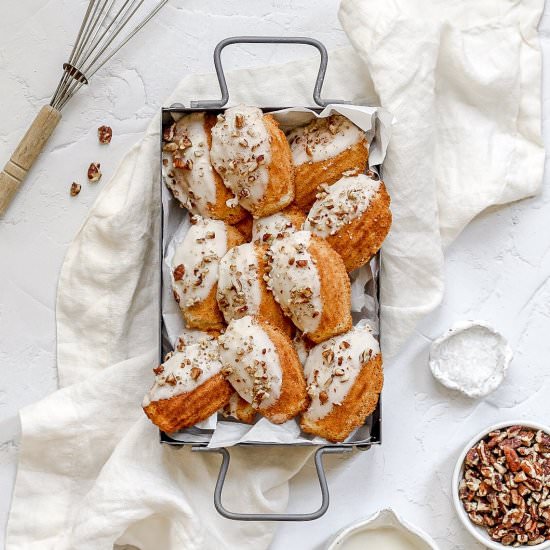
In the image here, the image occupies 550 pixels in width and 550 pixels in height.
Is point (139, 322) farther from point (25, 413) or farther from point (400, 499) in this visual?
point (400, 499)

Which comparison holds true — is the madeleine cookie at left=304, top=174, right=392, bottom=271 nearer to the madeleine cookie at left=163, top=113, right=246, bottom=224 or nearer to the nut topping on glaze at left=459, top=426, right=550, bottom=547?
the madeleine cookie at left=163, top=113, right=246, bottom=224

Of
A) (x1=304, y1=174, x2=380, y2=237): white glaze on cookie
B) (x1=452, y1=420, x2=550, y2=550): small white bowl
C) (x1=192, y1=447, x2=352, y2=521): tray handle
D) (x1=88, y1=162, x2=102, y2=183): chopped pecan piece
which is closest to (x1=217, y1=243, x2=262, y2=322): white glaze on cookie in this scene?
(x1=304, y1=174, x2=380, y2=237): white glaze on cookie

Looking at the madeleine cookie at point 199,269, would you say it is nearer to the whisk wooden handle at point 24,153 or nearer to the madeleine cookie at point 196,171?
the madeleine cookie at point 196,171

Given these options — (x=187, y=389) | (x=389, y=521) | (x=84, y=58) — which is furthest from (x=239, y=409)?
(x=84, y=58)

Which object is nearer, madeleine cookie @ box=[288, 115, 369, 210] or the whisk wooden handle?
madeleine cookie @ box=[288, 115, 369, 210]

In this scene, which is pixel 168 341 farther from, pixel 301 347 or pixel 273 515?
pixel 273 515

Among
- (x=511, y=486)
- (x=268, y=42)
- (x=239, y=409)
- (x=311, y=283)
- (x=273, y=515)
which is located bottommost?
(x=511, y=486)
